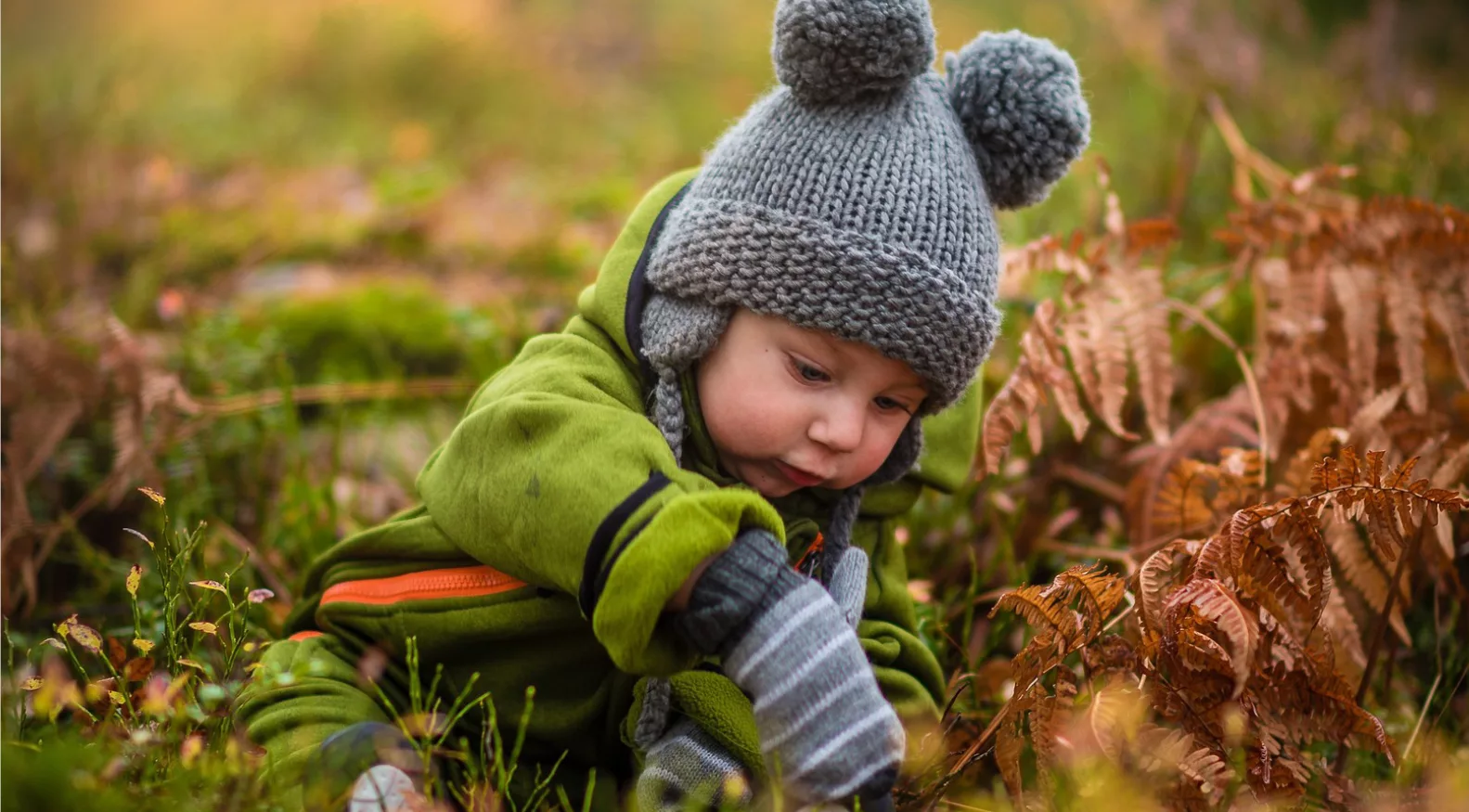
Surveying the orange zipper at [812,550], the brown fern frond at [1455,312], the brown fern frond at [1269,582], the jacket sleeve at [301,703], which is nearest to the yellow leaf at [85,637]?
the jacket sleeve at [301,703]

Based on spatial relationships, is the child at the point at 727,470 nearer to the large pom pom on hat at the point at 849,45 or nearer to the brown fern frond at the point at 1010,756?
the large pom pom on hat at the point at 849,45

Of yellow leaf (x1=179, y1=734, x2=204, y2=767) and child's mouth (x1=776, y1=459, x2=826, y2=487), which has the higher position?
child's mouth (x1=776, y1=459, x2=826, y2=487)

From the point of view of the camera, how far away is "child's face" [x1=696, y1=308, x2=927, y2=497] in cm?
200

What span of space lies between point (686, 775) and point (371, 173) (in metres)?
5.11

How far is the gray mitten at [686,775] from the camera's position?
1964mm

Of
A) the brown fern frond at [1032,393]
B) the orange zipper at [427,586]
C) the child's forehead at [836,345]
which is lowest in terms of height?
the orange zipper at [427,586]

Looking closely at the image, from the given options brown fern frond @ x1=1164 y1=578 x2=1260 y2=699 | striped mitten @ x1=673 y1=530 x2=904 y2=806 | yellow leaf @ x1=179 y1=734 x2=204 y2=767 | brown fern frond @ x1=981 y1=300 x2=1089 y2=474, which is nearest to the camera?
yellow leaf @ x1=179 y1=734 x2=204 y2=767

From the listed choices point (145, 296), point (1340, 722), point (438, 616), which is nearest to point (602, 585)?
point (438, 616)

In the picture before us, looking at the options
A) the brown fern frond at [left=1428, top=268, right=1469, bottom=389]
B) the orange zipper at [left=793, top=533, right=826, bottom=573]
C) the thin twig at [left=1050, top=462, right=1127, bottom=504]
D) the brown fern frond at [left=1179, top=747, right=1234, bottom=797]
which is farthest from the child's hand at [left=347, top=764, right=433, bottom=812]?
the brown fern frond at [left=1428, top=268, right=1469, bottom=389]

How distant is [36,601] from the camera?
2.71 meters

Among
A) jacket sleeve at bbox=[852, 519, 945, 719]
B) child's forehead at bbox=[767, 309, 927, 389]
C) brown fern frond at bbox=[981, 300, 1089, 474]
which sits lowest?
jacket sleeve at bbox=[852, 519, 945, 719]

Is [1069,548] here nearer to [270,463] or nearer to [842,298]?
[842,298]

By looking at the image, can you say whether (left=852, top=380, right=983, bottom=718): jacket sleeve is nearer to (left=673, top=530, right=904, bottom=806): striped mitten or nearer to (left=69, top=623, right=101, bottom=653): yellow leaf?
(left=673, top=530, right=904, bottom=806): striped mitten

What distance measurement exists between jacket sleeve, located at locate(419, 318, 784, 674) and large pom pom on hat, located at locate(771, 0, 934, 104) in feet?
2.05
